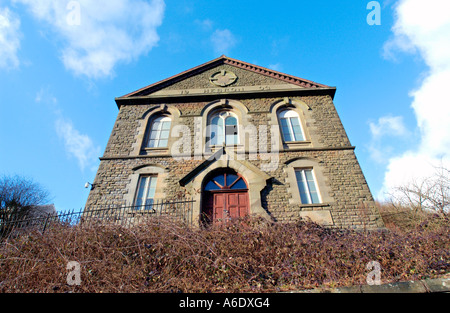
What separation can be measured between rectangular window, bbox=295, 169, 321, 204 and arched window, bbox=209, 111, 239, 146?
3.52m

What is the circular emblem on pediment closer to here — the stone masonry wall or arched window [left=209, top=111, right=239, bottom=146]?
the stone masonry wall

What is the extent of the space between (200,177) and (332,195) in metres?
5.65

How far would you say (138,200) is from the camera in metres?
9.11

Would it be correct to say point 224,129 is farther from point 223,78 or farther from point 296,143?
point 223,78

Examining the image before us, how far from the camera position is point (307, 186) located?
30.3 feet

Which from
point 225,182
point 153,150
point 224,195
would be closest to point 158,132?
point 153,150

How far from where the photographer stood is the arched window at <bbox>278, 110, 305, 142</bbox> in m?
11.0

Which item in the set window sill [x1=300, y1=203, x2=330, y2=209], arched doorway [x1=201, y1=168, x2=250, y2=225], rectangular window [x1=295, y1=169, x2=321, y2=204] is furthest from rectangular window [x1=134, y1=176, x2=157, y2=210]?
rectangular window [x1=295, y1=169, x2=321, y2=204]

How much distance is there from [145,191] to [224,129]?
5.11 meters

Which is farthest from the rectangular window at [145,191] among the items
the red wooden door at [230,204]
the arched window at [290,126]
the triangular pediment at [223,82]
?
the arched window at [290,126]

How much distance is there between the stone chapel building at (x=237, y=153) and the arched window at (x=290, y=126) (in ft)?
0.18
